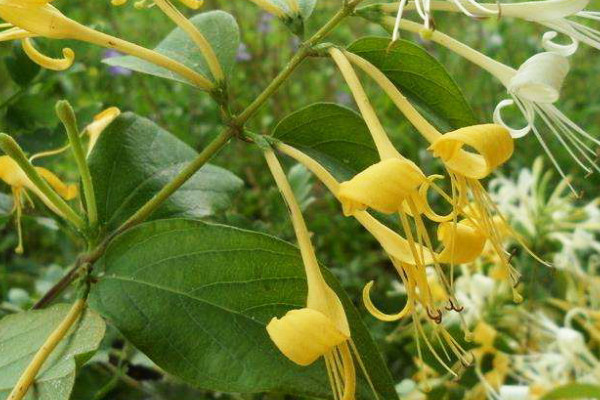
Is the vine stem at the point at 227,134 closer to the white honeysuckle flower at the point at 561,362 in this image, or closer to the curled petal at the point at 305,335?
the curled petal at the point at 305,335

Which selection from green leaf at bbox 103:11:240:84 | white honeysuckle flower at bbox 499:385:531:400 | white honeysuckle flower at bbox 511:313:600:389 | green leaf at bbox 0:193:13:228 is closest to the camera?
green leaf at bbox 103:11:240:84

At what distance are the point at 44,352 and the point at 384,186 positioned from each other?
0.89 ft

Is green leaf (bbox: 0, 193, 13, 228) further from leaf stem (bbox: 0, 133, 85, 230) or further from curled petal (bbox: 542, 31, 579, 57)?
curled petal (bbox: 542, 31, 579, 57)

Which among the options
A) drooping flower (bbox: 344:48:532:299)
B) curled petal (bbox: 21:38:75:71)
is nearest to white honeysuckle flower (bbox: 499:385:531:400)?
drooping flower (bbox: 344:48:532:299)

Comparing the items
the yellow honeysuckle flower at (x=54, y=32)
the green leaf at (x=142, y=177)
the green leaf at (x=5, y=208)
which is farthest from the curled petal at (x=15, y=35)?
the green leaf at (x=5, y=208)

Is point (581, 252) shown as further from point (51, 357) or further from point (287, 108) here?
point (51, 357)

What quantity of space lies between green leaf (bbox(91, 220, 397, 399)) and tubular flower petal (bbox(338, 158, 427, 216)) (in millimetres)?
116

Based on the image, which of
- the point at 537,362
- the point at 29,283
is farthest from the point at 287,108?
the point at 537,362

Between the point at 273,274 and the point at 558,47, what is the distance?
24cm

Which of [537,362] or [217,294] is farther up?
[217,294]

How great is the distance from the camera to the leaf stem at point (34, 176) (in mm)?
576

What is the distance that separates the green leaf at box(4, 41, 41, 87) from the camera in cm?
87

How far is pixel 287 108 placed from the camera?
175 centimetres

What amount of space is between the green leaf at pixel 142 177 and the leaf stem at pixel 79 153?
0.02 metres
